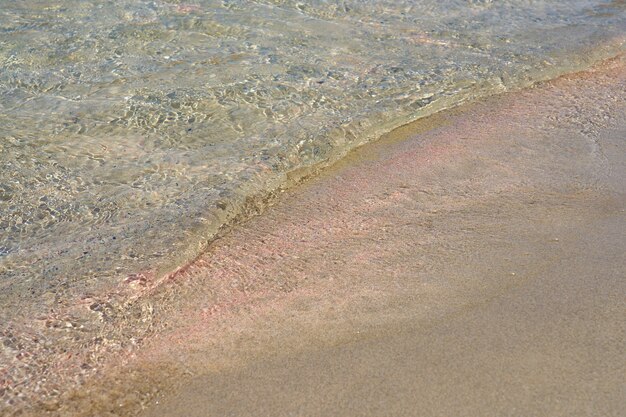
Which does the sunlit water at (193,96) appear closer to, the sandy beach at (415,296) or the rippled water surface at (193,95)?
the rippled water surface at (193,95)

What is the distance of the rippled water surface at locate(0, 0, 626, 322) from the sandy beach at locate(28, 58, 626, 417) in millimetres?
373

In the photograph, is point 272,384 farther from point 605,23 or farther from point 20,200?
point 605,23

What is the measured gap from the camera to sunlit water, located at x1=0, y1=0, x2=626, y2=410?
156 inches

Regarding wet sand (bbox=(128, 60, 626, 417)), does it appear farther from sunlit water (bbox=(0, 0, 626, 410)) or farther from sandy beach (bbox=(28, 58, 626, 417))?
sunlit water (bbox=(0, 0, 626, 410))

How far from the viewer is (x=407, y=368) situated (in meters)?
2.94

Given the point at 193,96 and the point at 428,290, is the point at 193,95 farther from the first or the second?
the point at 428,290

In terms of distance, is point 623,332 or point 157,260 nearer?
point 623,332

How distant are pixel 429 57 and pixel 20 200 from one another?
3111mm

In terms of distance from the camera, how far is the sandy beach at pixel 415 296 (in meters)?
2.84

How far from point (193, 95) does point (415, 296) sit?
2583 mm

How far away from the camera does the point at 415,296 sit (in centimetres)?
338

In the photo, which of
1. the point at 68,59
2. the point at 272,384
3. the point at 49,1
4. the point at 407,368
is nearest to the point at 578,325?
the point at 407,368

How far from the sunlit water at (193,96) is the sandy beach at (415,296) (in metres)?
0.36

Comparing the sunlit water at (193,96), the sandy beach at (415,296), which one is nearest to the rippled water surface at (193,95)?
the sunlit water at (193,96)
